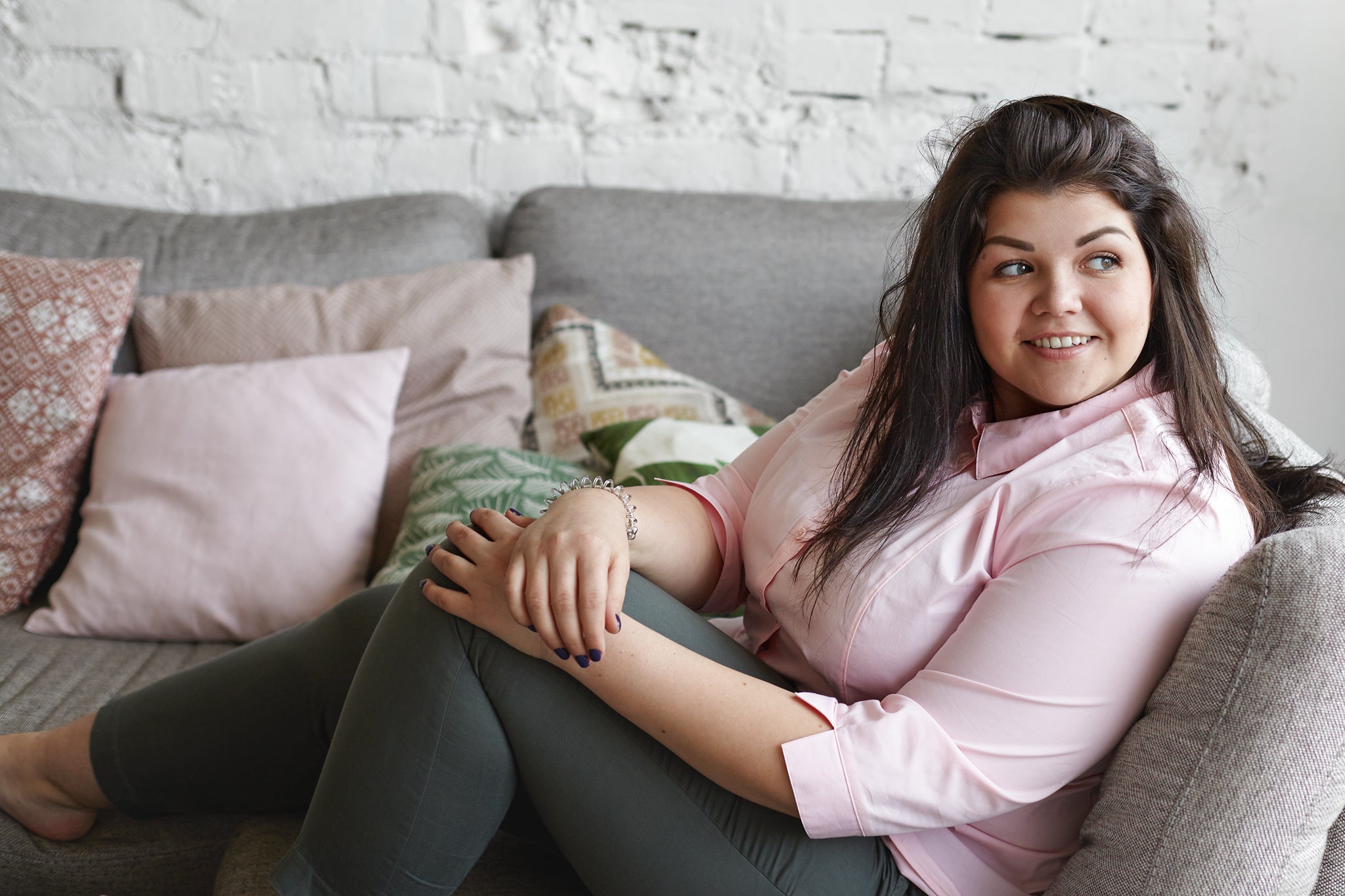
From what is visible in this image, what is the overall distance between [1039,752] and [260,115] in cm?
183

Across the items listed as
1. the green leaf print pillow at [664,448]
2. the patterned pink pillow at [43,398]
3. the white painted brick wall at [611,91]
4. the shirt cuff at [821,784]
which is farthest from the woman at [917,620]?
the white painted brick wall at [611,91]

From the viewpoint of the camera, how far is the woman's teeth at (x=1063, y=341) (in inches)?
35.2

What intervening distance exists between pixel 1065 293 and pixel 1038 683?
0.33 m

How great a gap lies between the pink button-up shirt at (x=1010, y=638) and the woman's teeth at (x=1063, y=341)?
0.06 meters

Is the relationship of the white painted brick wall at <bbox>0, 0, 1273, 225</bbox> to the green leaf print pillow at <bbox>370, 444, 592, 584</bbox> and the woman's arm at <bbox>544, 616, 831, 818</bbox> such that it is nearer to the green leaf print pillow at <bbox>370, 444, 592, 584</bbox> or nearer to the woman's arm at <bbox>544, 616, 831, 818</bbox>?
the green leaf print pillow at <bbox>370, 444, 592, 584</bbox>

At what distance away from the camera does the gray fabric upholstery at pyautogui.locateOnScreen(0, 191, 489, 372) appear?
1754mm

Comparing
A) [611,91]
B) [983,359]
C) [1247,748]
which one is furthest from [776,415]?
[1247,748]

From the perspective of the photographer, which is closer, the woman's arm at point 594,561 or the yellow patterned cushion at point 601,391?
the woman's arm at point 594,561

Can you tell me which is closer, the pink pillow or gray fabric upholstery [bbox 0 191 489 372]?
the pink pillow

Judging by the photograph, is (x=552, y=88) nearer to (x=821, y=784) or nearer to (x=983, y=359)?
(x=983, y=359)

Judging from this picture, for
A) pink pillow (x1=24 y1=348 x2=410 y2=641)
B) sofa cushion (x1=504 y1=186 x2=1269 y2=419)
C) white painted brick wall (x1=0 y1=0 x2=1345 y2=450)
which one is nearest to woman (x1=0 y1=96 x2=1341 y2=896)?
pink pillow (x1=24 y1=348 x2=410 y2=641)

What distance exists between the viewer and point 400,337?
5.60 feet

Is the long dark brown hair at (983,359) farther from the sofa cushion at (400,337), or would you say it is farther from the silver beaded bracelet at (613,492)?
the sofa cushion at (400,337)

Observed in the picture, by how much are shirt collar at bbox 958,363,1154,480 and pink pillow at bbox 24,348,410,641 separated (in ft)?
3.24
